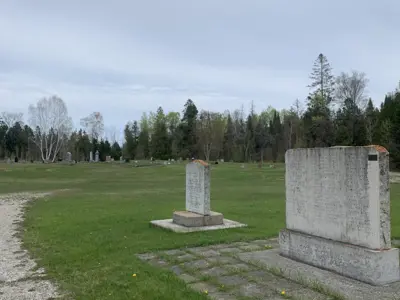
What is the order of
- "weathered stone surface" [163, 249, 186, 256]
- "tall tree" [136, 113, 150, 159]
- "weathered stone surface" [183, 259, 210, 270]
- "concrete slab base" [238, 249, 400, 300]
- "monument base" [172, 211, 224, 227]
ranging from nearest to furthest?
"concrete slab base" [238, 249, 400, 300] < "weathered stone surface" [183, 259, 210, 270] < "weathered stone surface" [163, 249, 186, 256] < "monument base" [172, 211, 224, 227] < "tall tree" [136, 113, 150, 159]

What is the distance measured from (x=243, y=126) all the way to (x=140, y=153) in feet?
80.1

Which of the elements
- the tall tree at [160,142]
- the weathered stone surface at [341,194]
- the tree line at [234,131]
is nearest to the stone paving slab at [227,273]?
the weathered stone surface at [341,194]

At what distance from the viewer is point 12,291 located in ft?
19.1

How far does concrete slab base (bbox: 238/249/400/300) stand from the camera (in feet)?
16.4

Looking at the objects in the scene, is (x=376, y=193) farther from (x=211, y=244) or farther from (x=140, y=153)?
(x=140, y=153)

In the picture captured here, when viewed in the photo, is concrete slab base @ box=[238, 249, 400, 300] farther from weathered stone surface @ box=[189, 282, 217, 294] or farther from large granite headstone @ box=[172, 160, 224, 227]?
large granite headstone @ box=[172, 160, 224, 227]

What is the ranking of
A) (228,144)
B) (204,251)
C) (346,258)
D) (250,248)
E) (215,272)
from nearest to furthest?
(346,258)
(215,272)
(204,251)
(250,248)
(228,144)

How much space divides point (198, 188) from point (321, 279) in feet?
18.4

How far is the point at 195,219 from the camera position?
1042cm

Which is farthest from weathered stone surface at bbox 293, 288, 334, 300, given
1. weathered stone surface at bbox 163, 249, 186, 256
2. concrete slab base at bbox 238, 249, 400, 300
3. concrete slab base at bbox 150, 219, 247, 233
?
concrete slab base at bbox 150, 219, 247, 233

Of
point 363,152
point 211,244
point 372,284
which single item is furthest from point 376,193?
point 211,244

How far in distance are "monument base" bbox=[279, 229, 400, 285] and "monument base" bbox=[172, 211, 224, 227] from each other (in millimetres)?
3782

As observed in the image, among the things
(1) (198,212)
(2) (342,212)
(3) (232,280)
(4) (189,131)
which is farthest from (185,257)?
(4) (189,131)

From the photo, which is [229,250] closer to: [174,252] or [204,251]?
[204,251]
